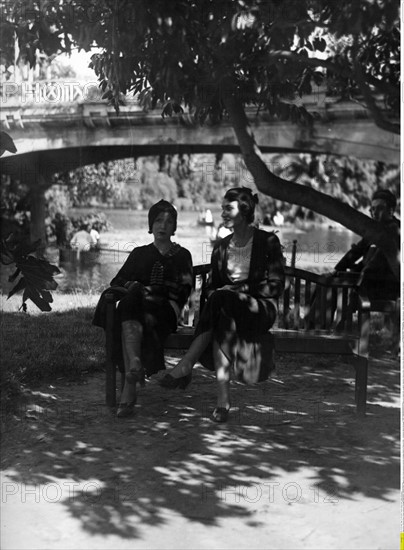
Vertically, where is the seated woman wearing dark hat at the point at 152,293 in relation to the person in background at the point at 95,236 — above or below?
below

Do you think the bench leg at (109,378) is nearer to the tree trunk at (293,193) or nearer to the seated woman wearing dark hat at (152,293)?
the seated woman wearing dark hat at (152,293)

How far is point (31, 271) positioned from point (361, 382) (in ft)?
6.82

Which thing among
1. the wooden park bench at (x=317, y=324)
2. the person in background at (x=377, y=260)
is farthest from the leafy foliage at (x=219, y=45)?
the wooden park bench at (x=317, y=324)

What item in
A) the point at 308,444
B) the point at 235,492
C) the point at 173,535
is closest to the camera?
the point at 173,535

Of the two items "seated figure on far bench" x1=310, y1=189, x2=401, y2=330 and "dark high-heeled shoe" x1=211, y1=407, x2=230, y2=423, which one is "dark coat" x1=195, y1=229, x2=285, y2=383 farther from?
"seated figure on far bench" x1=310, y1=189, x2=401, y2=330

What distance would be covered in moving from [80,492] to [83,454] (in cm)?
37

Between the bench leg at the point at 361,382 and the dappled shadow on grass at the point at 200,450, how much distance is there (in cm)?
6

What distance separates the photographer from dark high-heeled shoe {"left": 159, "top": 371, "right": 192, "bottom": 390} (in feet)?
16.2

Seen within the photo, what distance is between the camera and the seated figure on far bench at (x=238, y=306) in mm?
5031

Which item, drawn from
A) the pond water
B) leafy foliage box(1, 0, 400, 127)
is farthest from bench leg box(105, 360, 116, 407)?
leafy foliage box(1, 0, 400, 127)

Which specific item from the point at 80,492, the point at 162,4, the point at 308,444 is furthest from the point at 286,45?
the point at 80,492

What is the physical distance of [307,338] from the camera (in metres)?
5.27

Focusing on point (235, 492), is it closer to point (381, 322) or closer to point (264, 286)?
point (264, 286)

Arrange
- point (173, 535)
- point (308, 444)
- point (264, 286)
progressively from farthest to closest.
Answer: point (264, 286) → point (308, 444) → point (173, 535)
